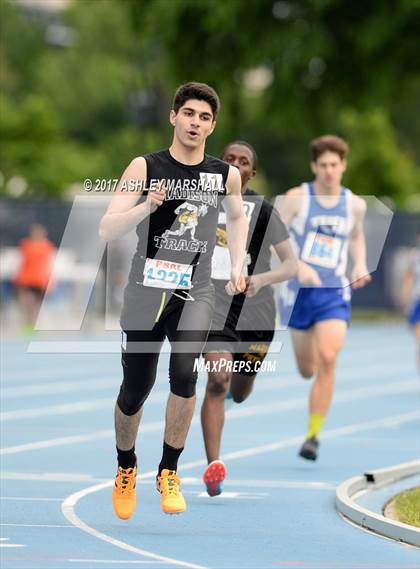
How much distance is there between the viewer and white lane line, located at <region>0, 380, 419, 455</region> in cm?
1438

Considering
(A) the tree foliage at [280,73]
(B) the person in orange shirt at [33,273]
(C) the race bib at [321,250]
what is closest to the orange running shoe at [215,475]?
(C) the race bib at [321,250]

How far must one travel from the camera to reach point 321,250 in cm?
1331

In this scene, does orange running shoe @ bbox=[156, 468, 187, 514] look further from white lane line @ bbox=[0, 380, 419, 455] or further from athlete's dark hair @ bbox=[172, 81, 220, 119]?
white lane line @ bbox=[0, 380, 419, 455]

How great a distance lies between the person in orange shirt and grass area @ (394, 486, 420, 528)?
809 inches

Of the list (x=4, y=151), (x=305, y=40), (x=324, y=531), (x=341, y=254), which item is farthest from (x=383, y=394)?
(x=4, y=151)

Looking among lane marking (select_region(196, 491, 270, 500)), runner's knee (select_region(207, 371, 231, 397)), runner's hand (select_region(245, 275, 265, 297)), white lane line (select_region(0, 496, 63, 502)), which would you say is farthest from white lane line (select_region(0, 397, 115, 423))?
runner's hand (select_region(245, 275, 265, 297))

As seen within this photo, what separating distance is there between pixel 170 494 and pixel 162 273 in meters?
1.23

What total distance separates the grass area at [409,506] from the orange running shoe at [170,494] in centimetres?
149

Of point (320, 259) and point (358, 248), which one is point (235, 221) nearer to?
point (320, 259)

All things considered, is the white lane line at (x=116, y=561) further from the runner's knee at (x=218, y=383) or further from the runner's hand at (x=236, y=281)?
the runner's knee at (x=218, y=383)

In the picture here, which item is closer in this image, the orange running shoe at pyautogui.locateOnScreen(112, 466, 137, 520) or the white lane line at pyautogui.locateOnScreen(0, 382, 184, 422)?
the orange running shoe at pyautogui.locateOnScreen(112, 466, 137, 520)

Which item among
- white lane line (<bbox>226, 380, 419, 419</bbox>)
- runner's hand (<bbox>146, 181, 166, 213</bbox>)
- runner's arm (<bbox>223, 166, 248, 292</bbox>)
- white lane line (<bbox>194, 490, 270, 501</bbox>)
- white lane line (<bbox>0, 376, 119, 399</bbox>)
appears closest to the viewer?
runner's hand (<bbox>146, 181, 166, 213</bbox>)

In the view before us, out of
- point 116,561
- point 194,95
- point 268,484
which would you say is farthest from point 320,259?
point 116,561

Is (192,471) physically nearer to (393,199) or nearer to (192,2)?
(192,2)
